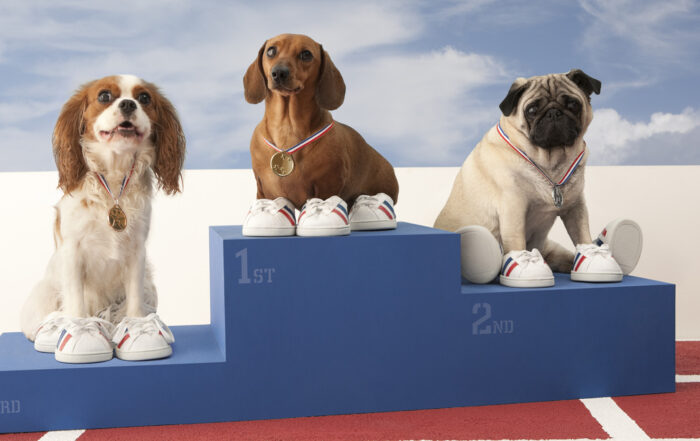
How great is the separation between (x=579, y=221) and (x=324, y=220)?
1.02 metres

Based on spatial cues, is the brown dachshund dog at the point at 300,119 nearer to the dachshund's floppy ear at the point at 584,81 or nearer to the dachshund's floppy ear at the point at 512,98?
the dachshund's floppy ear at the point at 512,98

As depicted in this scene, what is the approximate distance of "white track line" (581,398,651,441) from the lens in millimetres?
1910

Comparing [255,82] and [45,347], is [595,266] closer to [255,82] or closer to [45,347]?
[255,82]

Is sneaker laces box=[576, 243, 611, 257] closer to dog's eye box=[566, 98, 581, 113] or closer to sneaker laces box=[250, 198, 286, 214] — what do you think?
dog's eye box=[566, 98, 581, 113]

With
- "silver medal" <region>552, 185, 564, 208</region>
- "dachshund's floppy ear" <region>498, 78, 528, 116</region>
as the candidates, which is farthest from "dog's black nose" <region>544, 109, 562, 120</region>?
"silver medal" <region>552, 185, 564, 208</region>

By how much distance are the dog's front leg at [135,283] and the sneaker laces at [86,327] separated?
0.13 metres

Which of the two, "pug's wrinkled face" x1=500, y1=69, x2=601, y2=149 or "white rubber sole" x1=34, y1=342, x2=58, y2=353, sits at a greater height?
"pug's wrinkled face" x1=500, y1=69, x2=601, y2=149

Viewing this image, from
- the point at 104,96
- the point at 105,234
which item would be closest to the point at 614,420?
the point at 105,234

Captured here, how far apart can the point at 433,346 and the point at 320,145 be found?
2.38ft

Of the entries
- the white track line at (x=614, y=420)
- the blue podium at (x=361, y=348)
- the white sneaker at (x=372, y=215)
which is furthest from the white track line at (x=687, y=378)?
the white sneaker at (x=372, y=215)

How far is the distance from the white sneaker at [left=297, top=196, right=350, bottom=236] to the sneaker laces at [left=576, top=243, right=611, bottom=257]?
838 millimetres

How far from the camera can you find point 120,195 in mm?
2219

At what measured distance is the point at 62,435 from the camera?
6.35 feet

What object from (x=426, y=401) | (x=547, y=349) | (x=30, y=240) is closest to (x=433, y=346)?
(x=426, y=401)
